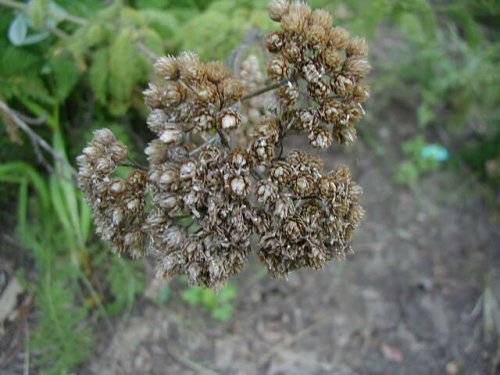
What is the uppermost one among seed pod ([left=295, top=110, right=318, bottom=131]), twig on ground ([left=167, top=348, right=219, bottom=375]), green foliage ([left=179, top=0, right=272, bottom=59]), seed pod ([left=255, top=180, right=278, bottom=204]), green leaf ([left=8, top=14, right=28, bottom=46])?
seed pod ([left=295, top=110, right=318, bottom=131])

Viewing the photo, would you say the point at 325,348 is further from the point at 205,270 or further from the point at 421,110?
the point at 421,110

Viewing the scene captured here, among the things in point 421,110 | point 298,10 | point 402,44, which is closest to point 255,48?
point 298,10

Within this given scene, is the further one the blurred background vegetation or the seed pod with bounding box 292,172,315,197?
the blurred background vegetation

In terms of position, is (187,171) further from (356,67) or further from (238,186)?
(356,67)

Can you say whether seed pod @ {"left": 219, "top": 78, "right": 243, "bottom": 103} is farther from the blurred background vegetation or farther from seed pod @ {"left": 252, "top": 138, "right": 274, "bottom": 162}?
the blurred background vegetation

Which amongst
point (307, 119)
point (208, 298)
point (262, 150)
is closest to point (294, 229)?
point (262, 150)

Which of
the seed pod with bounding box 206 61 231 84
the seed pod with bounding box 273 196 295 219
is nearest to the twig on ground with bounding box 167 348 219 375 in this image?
the seed pod with bounding box 273 196 295 219

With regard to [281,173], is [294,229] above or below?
below

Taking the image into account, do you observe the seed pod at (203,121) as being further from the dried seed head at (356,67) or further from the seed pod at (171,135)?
the dried seed head at (356,67)
